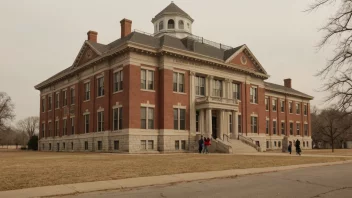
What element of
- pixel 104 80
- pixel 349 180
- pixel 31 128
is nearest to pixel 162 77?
pixel 104 80

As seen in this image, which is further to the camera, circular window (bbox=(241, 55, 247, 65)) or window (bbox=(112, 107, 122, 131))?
circular window (bbox=(241, 55, 247, 65))

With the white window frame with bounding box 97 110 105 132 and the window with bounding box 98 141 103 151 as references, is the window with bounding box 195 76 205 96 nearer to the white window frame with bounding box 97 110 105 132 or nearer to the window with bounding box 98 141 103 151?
the white window frame with bounding box 97 110 105 132

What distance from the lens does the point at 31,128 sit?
171 metres

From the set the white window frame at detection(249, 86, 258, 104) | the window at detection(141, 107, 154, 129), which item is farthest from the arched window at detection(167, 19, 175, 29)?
the window at detection(141, 107, 154, 129)

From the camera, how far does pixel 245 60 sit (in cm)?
4916

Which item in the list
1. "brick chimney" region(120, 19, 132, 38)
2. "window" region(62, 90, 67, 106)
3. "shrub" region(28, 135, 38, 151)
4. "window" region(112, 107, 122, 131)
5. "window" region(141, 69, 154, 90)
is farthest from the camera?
"shrub" region(28, 135, 38, 151)

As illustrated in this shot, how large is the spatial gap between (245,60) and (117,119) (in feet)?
68.0

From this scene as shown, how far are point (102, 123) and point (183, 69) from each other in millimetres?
11609

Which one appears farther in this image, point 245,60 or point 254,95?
point 254,95

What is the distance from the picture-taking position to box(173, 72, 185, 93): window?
40.8m

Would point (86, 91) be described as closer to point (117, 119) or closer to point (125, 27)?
point (117, 119)

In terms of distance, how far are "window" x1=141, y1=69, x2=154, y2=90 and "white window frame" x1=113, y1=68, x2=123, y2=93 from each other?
2435mm

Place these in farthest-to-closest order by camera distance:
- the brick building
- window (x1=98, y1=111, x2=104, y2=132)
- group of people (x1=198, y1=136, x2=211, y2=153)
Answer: window (x1=98, y1=111, x2=104, y2=132) → the brick building → group of people (x1=198, y1=136, x2=211, y2=153)

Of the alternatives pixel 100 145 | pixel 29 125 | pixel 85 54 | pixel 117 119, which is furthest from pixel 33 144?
pixel 29 125
